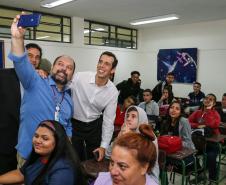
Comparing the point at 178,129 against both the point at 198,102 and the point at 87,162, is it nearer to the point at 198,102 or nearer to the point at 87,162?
the point at 87,162

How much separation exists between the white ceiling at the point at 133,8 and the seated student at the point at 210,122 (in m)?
2.48

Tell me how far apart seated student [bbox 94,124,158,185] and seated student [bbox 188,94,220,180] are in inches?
113

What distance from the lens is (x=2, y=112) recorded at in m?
1.99

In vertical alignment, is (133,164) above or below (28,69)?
below

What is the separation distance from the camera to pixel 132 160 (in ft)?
4.58

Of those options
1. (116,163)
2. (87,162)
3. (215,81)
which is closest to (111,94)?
(87,162)

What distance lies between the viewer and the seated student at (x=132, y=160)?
1.39 metres

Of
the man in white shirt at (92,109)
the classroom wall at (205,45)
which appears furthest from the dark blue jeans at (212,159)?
the classroom wall at (205,45)

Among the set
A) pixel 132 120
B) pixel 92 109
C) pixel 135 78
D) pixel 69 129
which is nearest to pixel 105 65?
pixel 92 109

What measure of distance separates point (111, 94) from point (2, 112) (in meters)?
1.16

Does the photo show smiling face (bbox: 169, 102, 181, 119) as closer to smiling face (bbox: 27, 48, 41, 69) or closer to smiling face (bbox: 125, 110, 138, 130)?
smiling face (bbox: 125, 110, 138, 130)

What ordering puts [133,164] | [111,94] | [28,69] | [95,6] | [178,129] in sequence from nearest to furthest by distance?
[133,164] < [28,69] < [111,94] < [178,129] < [95,6]

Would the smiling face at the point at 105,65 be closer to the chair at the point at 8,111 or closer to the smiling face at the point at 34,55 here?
the smiling face at the point at 34,55

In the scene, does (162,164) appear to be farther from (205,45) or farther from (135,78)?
(205,45)
